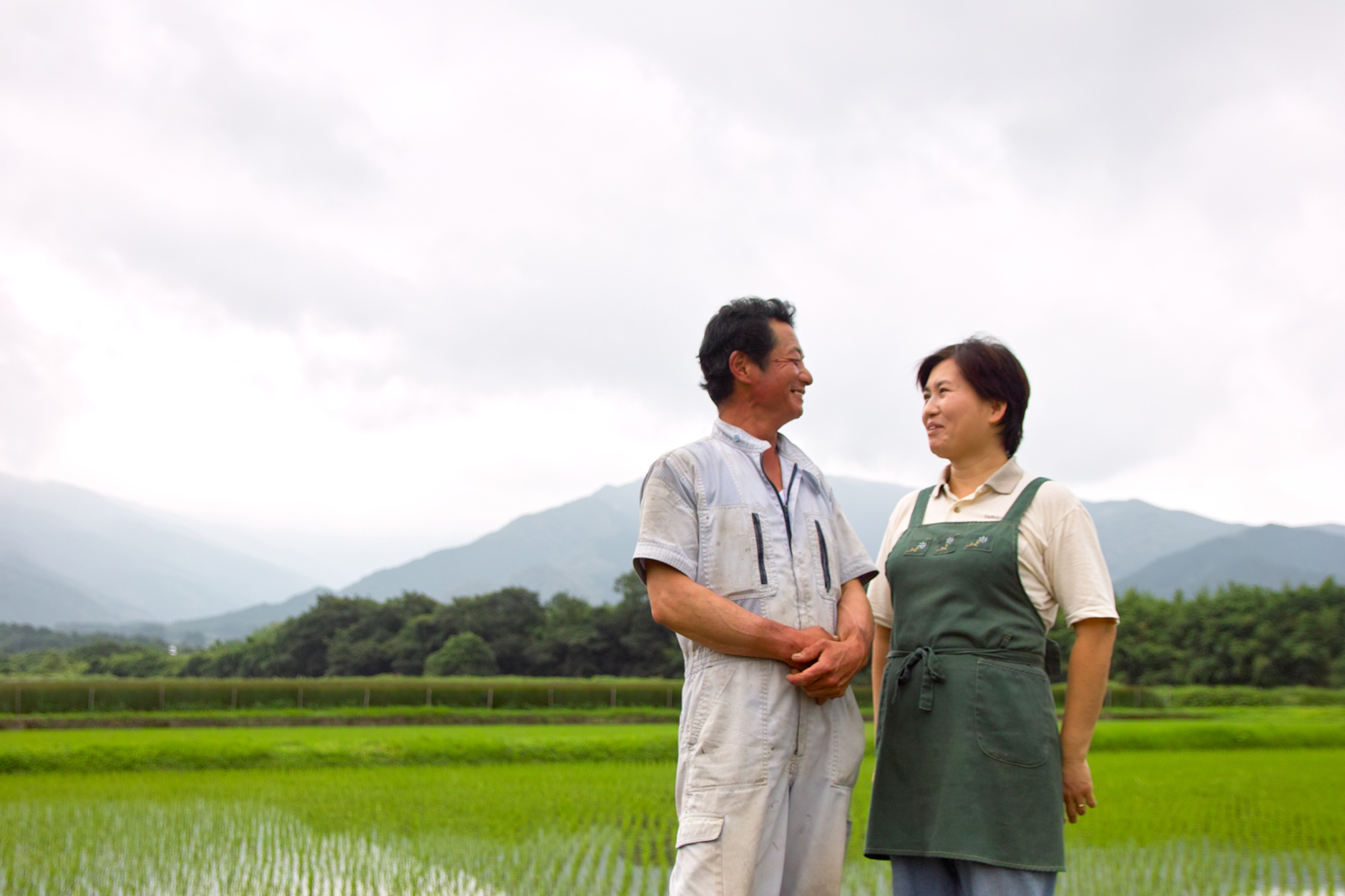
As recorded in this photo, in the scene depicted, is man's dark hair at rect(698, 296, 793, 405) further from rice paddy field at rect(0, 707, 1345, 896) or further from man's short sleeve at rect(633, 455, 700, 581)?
rice paddy field at rect(0, 707, 1345, 896)

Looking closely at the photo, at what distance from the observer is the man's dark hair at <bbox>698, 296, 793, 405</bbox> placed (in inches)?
90.7

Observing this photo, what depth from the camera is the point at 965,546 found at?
225 cm

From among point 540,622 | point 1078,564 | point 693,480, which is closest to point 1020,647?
point 1078,564

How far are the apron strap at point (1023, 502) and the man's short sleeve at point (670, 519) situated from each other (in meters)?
0.73

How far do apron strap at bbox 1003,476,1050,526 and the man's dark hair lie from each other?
0.67 m

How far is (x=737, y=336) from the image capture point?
2307 millimetres

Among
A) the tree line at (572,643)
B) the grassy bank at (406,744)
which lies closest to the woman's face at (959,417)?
the grassy bank at (406,744)

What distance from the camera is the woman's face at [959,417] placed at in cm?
236

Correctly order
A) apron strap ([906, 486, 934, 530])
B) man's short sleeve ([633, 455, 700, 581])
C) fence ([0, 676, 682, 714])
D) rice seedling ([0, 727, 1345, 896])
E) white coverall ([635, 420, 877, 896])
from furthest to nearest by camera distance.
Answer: fence ([0, 676, 682, 714]), rice seedling ([0, 727, 1345, 896]), apron strap ([906, 486, 934, 530]), man's short sleeve ([633, 455, 700, 581]), white coverall ([635, 420, 877, 896])

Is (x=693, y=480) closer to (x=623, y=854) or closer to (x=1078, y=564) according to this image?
(x=1078, y=564)

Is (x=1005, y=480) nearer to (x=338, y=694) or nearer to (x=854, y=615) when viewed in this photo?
(x=854, y=615)

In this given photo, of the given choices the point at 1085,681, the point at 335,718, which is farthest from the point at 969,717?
the point at 335,718

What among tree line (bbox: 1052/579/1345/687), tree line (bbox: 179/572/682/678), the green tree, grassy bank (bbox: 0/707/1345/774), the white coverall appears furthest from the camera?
tree line (bbox: 1052/579/1345/687)

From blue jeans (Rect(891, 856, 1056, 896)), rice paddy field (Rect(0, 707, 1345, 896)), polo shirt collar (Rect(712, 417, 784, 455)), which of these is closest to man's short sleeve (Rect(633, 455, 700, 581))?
polo shirt collar (Rect(712, 417, 784, 455))
